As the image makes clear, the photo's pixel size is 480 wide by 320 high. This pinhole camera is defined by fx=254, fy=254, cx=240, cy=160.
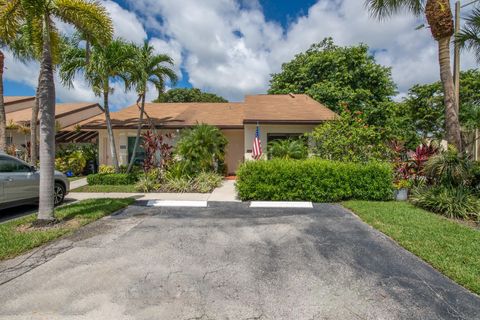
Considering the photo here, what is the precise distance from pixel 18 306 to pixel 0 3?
6.57 meters

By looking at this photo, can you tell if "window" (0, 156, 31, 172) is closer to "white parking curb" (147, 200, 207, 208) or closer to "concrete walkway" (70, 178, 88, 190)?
"white parking curb" (147, 200, 207, 208)

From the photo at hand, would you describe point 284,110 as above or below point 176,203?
above

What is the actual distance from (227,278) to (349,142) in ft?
27.5

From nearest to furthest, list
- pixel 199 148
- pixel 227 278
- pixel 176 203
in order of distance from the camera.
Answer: pixel 227 278
pixel 176 203
pixel 199 148

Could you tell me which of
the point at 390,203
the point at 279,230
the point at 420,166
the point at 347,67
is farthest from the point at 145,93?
the point at 347,67

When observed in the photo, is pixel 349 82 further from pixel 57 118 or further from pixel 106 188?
A: pixel 57 118

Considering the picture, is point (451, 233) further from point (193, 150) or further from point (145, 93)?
point (145, 93)

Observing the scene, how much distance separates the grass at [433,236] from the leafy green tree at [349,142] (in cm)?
264

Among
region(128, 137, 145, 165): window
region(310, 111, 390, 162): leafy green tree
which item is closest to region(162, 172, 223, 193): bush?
region(128, 137, 145, 165): window

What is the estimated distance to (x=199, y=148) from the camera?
38.7 feet

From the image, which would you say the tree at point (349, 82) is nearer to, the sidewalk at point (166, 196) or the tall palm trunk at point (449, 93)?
the tall palm trunk at point (449, 93)

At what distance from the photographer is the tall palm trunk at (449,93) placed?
28.5 ft

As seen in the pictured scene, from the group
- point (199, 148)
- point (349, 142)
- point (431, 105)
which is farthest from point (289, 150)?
point (431, 105)

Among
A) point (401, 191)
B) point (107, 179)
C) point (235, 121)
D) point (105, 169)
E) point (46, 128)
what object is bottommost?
point (401, 191)
